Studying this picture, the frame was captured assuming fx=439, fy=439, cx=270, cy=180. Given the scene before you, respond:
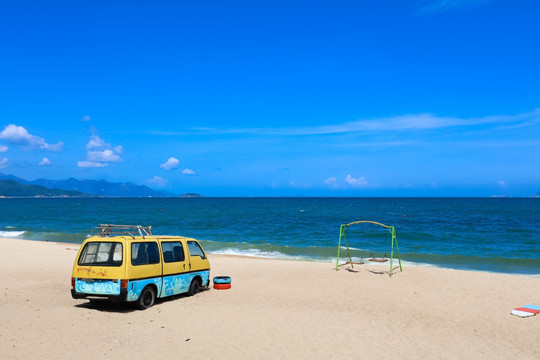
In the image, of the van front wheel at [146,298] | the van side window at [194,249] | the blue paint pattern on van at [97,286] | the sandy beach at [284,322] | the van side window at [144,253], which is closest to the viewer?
the sandy beach at [284,322]

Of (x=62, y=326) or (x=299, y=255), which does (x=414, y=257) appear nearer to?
(x=299, y=255)

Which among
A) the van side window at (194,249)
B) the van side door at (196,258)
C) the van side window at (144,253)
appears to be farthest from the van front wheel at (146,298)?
the van side window at (194,249)

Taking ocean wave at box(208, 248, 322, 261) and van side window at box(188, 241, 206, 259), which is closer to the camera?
van side window at box(188, 241, 206, 259)

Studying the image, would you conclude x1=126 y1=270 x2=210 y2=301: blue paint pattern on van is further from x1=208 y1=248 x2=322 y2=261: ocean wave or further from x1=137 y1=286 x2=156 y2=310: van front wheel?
x1=208 y1=248 x2=322 y2=261: ocean wave

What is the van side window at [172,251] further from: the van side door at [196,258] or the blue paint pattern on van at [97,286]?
the blue paint pattern on van at [97,286]

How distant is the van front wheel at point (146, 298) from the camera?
1227cm

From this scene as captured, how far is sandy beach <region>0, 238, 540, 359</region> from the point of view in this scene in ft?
30.7

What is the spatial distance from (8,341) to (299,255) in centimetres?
2438

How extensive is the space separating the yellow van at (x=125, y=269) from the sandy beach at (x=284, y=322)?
0.52 m

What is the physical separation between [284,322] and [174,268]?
4.01 metres

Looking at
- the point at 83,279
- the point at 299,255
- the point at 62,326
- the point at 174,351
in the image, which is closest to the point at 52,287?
the point at 83,279

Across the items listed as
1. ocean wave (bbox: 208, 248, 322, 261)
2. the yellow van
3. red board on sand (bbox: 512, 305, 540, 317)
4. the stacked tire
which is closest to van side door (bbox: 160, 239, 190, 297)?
the yellow van

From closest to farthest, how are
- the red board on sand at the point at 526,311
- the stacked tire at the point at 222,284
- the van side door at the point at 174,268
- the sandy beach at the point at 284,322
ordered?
1. the sandy beach at the point at 284,322
2. the red board on sand at the point at 526,311
3. the van side door at the point at 174,268
4. the stacked tire at the point at 222,284

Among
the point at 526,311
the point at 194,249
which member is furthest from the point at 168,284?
the point at 526,311
